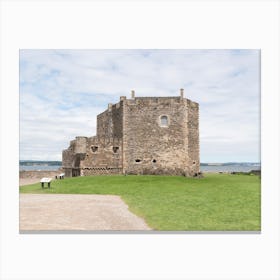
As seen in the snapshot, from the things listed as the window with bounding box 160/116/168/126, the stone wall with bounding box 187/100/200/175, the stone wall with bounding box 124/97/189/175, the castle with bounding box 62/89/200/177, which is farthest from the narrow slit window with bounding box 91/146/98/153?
the stone wall with bounding box 187/100/200/175

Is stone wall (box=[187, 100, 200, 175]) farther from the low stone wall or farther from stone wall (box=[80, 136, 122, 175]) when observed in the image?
the low stone wall

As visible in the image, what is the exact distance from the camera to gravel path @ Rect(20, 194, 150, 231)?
9.48 metres

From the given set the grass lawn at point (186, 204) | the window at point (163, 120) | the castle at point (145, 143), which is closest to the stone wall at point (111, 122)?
the castle at point (145, 143)

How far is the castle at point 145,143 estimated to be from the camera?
25.0 m

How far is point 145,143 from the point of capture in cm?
2517

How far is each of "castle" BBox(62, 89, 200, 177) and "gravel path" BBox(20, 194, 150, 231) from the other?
1178cm

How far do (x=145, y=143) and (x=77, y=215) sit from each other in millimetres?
14969

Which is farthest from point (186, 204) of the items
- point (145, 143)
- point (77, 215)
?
point (145, 143)

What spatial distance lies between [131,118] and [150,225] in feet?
55.1

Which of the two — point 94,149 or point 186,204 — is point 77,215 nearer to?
point 186,204

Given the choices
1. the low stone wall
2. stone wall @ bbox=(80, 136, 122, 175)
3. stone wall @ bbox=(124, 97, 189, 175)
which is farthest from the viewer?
the low stone wall
